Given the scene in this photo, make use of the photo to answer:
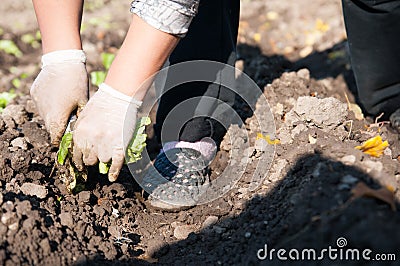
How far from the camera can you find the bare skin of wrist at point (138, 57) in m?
2.01

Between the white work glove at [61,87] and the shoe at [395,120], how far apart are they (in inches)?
60.8

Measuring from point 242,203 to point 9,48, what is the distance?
285cm

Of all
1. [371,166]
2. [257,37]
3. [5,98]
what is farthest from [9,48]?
[371,166]

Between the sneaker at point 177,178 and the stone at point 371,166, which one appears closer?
the stone at point 371,166

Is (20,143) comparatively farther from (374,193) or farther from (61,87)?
(374,193)

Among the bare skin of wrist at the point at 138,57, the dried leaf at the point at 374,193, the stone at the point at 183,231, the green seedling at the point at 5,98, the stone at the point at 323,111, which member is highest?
the bare skin of wrist at the point at 138,57

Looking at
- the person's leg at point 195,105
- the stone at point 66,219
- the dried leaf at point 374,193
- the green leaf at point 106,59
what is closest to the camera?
the dried leaf at point 374,193

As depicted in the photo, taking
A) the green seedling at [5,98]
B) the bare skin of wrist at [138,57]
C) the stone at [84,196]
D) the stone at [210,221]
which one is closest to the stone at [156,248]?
the stone at [210,221]

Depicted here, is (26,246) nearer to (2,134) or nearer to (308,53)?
(2,134)

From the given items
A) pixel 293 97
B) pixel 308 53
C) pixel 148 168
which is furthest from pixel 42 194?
pixel 308 53

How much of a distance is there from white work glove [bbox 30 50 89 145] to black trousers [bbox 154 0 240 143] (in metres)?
0.56

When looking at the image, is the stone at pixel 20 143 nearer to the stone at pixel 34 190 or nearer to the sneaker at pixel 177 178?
the stone at pixel 34 190

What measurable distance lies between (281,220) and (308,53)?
250 cm

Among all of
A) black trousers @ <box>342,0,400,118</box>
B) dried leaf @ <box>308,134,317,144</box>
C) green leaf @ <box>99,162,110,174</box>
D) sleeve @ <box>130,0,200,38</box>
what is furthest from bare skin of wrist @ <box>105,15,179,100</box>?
black trousers @ <box>342,0,400,118</box>
